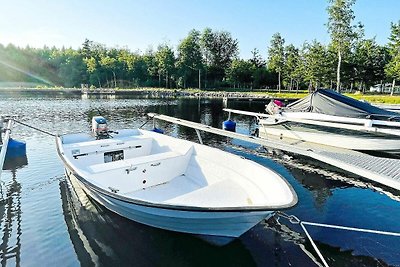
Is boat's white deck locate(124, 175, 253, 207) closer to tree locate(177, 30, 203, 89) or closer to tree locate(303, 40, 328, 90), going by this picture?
tree locate(303, 40, 328, 90)

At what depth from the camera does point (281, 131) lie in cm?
1538

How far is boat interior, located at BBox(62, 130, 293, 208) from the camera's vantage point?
534 centimetres

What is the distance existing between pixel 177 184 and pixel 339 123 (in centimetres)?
902

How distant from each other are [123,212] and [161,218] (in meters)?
1.07

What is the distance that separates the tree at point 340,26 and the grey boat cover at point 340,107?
92.8 feet

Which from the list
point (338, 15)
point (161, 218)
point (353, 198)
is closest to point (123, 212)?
point (161, 218)

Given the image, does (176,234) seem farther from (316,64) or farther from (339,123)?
(316,64)

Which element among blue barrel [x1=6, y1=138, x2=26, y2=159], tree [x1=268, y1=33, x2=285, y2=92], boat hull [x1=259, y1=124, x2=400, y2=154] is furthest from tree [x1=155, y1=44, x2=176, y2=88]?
blue barrel [x1=6, y1=138, x2=26, y2=159]

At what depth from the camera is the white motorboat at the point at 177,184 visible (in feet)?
14.9

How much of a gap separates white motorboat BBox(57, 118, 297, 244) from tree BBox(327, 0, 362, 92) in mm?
37812

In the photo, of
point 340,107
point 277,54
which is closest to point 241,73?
point 277,54

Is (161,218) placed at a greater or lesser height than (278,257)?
greater

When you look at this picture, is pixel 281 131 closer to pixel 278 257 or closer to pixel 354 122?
pixel 354 122

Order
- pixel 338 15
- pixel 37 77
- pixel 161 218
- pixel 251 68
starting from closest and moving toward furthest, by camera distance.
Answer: pixel 161 218 → pixel 338 15 → pixel 251 68 → pixel 37 77
